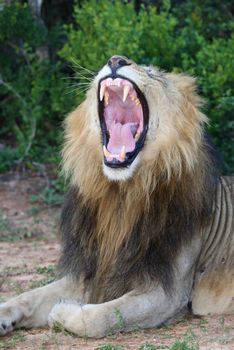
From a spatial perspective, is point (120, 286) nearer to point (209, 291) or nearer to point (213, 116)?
point (209, 291)

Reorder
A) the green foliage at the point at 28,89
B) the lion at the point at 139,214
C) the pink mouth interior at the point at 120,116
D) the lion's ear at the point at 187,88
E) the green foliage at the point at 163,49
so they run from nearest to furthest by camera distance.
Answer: the lion at the point at 139,214 → the pink mouth interior at the point at 120,116 → the lion's ear at the point at 187,88 → the green foliage at the point at 163,49 → the green foliage at the point at 28,89

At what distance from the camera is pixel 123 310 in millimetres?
5027

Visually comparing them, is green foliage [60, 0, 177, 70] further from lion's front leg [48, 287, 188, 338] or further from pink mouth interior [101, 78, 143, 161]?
lion's front leg [48, 287, 188, 338]

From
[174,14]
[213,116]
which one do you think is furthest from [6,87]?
[213,116]

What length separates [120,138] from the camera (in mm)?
5449

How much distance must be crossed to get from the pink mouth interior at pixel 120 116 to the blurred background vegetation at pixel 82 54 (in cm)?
144

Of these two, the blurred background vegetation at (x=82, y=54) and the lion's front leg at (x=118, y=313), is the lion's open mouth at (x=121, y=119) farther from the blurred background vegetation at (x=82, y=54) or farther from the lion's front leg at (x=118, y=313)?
the blurred background vegetation at (x=82, y=54)

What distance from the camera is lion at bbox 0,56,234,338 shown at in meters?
5.21

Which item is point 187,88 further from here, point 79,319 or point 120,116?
point 79,319

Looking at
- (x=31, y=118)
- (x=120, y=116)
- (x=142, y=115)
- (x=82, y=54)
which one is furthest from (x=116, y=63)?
(x=31, y=118)

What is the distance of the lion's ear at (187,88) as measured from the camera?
5.46 meters

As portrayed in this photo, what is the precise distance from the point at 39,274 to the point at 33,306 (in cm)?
128

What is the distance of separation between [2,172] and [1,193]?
1.50ft

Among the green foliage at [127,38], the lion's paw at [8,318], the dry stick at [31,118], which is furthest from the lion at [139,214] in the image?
the dry stick at [31,118]
